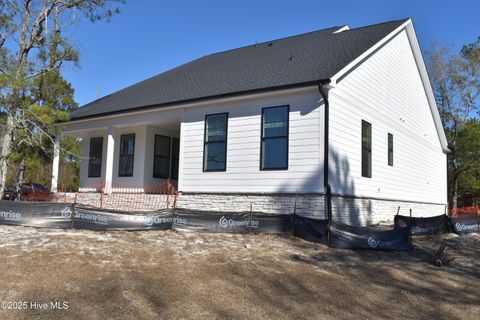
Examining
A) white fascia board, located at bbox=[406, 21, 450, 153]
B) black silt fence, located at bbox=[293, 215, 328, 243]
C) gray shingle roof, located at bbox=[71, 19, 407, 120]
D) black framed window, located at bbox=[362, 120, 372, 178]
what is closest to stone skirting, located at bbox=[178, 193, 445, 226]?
black silt fence, located at bbox=[293, 215, 328, 243]

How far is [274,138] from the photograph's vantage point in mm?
14703

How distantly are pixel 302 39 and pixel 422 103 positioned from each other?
6633 mm

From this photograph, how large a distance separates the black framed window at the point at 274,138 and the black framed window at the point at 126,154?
7.59 meters

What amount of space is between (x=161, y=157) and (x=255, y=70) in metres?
5.96

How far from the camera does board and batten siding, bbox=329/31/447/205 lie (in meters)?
14.6

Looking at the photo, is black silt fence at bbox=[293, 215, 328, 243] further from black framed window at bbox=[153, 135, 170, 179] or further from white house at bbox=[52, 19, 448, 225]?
black framed window at bbox=[153, 135, 170, 179]

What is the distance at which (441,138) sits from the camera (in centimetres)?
2462

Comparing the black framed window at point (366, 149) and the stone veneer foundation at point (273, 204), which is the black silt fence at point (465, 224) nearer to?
the stone veneer foundation at point (273, 204)

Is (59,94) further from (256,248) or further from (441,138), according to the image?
(441,138)

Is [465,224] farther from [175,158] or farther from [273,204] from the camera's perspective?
[175,158]

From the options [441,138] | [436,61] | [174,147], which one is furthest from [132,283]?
[436,61]

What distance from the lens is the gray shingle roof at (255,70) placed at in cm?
1535

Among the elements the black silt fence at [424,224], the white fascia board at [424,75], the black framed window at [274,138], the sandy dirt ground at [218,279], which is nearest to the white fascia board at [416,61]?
the white fascia board at [424,75]

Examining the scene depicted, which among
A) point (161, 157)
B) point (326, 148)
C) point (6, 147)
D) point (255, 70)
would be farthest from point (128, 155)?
point (326, 148)
